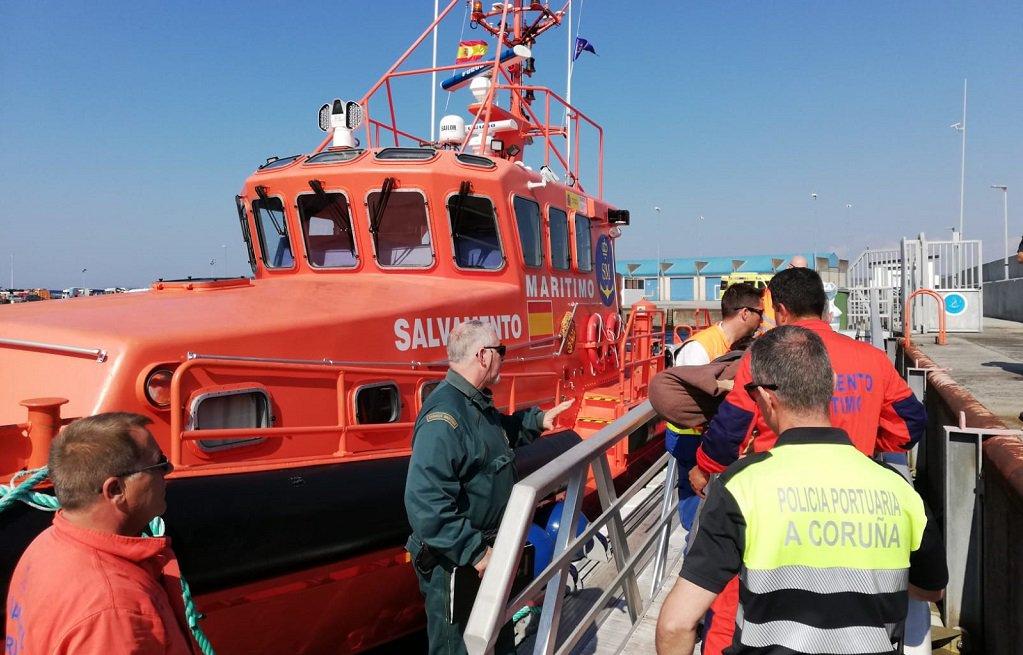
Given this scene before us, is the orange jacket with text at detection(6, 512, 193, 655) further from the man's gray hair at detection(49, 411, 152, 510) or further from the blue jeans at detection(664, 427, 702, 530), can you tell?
the blue jeans at detection(664, 427, 702, 530)

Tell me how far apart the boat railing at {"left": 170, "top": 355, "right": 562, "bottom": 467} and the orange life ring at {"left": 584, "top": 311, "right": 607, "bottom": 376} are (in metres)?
2.11

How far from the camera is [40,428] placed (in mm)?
2385

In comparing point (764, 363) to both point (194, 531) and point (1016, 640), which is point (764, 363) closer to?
point (1016, 640)

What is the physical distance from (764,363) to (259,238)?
4285 mm

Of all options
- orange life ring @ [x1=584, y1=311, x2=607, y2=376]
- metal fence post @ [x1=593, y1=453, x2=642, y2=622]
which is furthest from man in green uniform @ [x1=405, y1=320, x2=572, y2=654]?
orange life ring @ [x1=584, y1=311, x2=607, y2=376]

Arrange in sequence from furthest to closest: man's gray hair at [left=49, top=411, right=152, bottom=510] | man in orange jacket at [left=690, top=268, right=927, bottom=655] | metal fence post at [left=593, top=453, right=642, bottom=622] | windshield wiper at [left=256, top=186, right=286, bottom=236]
→ windshield wiper at [left=256, top=186, right=286, bottom=236], metal fence post at [left=593, top=453, right=642, bottom=622], man in orange jacket at [left=690, top=268, right=927, bottom=655], man's gray hair at [left=49, top=411, right=152, bottom=510]

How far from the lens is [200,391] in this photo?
9.53 ft

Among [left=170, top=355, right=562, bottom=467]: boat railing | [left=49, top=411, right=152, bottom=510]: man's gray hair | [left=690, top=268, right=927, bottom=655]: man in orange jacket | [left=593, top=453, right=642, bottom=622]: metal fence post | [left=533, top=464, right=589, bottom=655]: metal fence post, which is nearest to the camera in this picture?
[left=49, top=411, right=152, bottom=510]: man's gray hair

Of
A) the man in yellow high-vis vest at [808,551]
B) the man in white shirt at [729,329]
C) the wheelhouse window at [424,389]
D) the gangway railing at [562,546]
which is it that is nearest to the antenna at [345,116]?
the wheelhouse window at [424,389]

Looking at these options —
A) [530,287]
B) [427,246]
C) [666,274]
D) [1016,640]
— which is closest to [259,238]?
[427,246]

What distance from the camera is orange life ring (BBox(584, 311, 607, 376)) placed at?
582 centimetres

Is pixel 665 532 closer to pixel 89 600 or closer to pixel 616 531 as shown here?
pixel 616 531

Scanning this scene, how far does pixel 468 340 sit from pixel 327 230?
9.05ft

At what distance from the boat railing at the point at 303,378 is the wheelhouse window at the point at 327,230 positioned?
4.25 ft
